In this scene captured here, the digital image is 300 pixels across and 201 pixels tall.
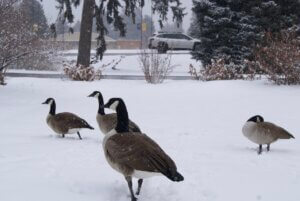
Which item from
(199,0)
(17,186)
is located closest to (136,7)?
(199,0)

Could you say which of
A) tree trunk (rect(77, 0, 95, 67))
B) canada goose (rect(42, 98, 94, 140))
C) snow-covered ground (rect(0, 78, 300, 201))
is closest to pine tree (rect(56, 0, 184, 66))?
tree trunk (rect(77, 0, 95, 67))

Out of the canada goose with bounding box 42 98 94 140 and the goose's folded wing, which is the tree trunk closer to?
the canada goose with bounding box 42 98 94 140

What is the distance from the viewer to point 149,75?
19.8 m

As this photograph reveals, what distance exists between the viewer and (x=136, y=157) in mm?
4742

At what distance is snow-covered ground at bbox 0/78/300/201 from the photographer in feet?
17.8

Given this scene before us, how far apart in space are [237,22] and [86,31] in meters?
8.80

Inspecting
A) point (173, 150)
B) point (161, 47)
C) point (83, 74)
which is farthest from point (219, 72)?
point (173, 150)

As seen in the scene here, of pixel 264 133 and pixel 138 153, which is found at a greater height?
pixel 138 153

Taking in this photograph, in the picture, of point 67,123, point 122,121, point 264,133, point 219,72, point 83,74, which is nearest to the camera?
point 122,121

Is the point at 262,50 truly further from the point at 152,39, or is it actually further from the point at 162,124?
the point at 152,39

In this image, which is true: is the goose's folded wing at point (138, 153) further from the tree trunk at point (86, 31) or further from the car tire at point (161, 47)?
the tree trunk at point (86, 31)

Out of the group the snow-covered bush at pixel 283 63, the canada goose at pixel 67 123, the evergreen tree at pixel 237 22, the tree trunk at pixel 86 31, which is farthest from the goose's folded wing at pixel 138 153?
the evergreen tree at pixel 237 22

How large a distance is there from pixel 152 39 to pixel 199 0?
20868 millimetres

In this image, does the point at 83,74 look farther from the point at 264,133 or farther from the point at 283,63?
the point at 264,133
